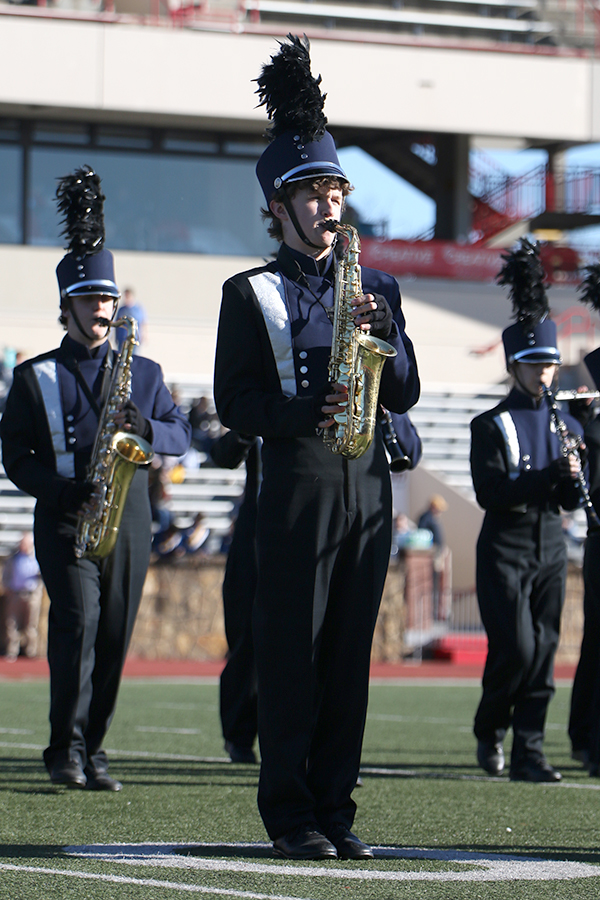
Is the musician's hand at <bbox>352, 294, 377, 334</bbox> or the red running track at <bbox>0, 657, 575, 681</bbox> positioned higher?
the musician's hand at <bbox>352, 294, 377, 334</bbox>

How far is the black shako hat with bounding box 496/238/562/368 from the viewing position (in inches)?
263

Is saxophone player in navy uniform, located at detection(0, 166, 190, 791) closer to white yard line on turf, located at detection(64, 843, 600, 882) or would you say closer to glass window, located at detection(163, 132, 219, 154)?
white yard line on turf, located at detection(64, 843, 600, 882)

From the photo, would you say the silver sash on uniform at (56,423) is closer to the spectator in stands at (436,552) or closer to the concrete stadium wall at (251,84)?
the spectator in stands at (436,552)

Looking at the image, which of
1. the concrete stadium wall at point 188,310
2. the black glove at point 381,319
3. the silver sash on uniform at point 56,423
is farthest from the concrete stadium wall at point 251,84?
the black glove at point 381,319

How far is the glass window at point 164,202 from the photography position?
26750mm

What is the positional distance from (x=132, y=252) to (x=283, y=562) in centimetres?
2332

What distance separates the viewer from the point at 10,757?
6.84m

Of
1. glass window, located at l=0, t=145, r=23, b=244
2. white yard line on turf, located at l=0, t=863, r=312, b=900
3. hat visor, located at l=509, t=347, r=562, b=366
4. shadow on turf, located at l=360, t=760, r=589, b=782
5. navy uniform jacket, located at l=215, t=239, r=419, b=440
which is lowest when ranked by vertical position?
shadow on turf, located at l=360, t=760, r=589, b=782

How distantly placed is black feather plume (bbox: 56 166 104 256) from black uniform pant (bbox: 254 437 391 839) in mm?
2144

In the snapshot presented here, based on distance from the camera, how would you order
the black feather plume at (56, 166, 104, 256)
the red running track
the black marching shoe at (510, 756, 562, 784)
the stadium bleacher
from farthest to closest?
the stadium bleacher < the red running track < the black marching shoe at (510, 756, 562, 784) < the black feather plume at (56, 166, 104, 256)

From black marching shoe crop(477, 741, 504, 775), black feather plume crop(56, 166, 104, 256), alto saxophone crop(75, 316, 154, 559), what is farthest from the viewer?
black marching shoe crop(477, 741, 504, 775)

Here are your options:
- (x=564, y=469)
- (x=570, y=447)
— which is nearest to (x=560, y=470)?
(x=564, y=469)

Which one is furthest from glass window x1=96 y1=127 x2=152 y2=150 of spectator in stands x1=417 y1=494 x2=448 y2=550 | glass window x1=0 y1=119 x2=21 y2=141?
spectator in stands x1=417 y1=494 x2=448 y2=550

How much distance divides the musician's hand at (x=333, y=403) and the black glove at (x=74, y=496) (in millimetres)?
1878
